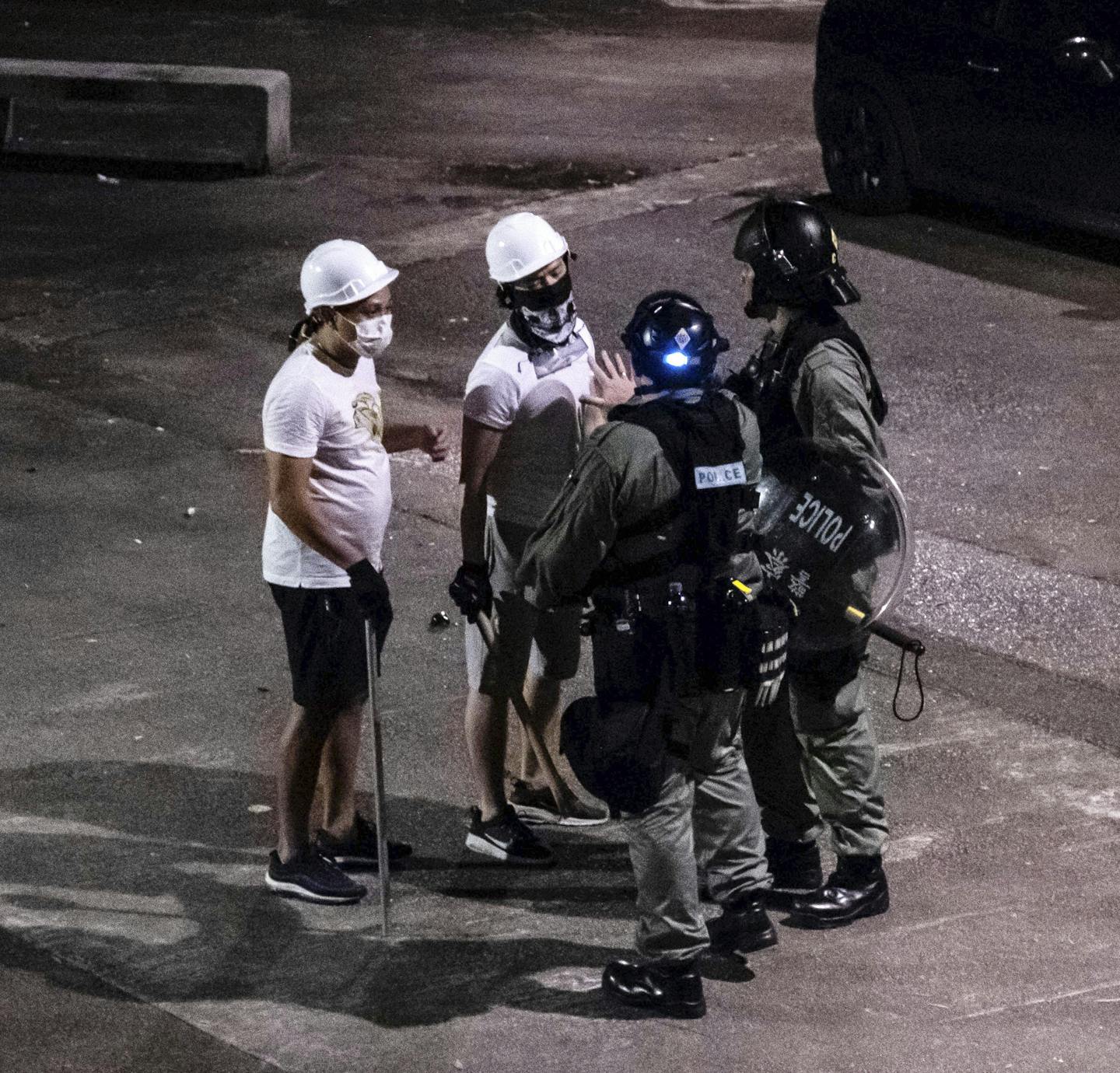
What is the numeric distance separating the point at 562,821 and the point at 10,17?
16104mm

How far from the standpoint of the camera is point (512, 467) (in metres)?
6.62

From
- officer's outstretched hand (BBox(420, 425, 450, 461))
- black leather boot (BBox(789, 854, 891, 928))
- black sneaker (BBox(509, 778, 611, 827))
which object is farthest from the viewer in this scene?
black sneaker (BBox(509, 778, 611, 827))

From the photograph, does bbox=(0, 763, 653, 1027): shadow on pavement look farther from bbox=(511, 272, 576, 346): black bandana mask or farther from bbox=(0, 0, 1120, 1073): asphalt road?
bbox=(511, 272, 576, 346): black bandana mask

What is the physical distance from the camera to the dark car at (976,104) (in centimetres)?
1304

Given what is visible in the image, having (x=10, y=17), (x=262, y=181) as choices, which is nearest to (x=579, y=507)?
(x=262, y=181)

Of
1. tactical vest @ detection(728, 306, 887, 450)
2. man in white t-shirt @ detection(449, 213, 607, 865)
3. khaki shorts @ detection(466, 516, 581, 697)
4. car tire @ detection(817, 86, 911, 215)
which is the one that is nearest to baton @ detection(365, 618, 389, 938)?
man in white t-shirt @ detection(449, 213, 607, 865)

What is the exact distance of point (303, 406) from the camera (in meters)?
6.12

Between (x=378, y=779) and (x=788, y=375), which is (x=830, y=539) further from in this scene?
(x=378, y=779)

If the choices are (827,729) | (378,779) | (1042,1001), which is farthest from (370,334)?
(1042,1001)

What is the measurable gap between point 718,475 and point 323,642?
4.43 ft

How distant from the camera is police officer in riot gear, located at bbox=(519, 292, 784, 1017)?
5680mm

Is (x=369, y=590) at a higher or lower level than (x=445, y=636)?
higher

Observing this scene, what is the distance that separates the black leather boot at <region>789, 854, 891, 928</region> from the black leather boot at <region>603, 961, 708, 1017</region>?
60 cm

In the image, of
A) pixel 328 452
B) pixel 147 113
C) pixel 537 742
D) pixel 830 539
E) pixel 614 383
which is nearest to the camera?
pixel 614 383
